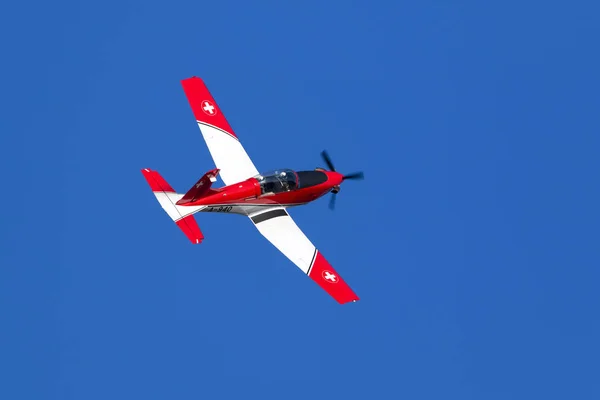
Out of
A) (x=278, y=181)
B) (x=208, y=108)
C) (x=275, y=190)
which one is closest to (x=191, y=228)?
(x=275, y=190)

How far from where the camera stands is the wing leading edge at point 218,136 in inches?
1345

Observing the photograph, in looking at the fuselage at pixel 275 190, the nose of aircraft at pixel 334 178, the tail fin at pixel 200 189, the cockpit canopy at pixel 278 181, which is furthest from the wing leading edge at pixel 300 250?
the tail fin at pixel 200 189

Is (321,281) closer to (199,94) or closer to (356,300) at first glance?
(356,300)

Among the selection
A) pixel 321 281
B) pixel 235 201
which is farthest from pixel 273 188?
pixel 321 281

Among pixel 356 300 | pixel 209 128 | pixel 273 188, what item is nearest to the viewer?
pixel 356 300

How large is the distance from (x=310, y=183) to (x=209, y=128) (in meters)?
4.43

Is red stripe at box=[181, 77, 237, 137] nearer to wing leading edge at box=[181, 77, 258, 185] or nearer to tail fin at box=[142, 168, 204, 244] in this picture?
wing leading edge at box=[181, 77, 258, 185]

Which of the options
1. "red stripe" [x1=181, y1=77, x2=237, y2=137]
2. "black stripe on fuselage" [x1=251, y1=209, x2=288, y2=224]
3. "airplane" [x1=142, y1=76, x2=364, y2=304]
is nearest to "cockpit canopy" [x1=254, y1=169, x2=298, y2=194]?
"airplane" [x1=142, y1=76, x2=364, y2=304]

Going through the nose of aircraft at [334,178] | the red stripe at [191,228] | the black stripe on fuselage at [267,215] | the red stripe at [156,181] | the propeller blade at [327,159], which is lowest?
the red stripe at [191,228]

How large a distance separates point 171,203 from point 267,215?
3.43m

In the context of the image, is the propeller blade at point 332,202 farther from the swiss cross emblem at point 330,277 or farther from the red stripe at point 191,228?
the red stripe at point 191,228

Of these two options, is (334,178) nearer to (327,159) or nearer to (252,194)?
(327,159)

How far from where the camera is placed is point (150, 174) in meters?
32.1

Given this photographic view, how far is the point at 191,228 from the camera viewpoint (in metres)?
31.3
